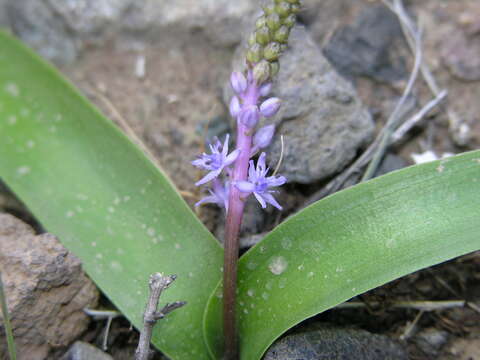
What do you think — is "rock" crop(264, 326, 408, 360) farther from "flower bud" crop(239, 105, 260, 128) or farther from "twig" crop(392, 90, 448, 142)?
"twig" crop(392, 90, 448, 142)

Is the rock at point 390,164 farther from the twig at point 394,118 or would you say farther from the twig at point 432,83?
the twig at point 432,83

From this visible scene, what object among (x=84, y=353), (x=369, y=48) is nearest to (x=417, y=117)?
(x=369, y=48)

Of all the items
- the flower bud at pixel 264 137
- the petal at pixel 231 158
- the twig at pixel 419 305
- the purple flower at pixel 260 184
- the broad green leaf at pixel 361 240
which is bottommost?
the twig at pixel 419 305

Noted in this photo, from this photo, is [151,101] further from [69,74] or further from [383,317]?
[383,317]

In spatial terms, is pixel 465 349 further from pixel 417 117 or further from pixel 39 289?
pixel 39 289

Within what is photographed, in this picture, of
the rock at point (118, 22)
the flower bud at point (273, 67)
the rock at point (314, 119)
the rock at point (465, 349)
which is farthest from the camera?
the rock at point (118, 22)

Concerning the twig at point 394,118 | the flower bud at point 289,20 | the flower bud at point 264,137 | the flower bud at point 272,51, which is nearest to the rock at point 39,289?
the flower bud at point 264,137

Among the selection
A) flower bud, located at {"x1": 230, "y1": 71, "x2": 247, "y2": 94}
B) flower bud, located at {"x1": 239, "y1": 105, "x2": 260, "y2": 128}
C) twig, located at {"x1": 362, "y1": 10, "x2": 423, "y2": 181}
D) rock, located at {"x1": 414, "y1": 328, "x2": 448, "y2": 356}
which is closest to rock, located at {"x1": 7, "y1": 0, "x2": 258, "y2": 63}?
twig, located at {"x1": 362, "y1": 10, "x2": 423, "y2": 181}
